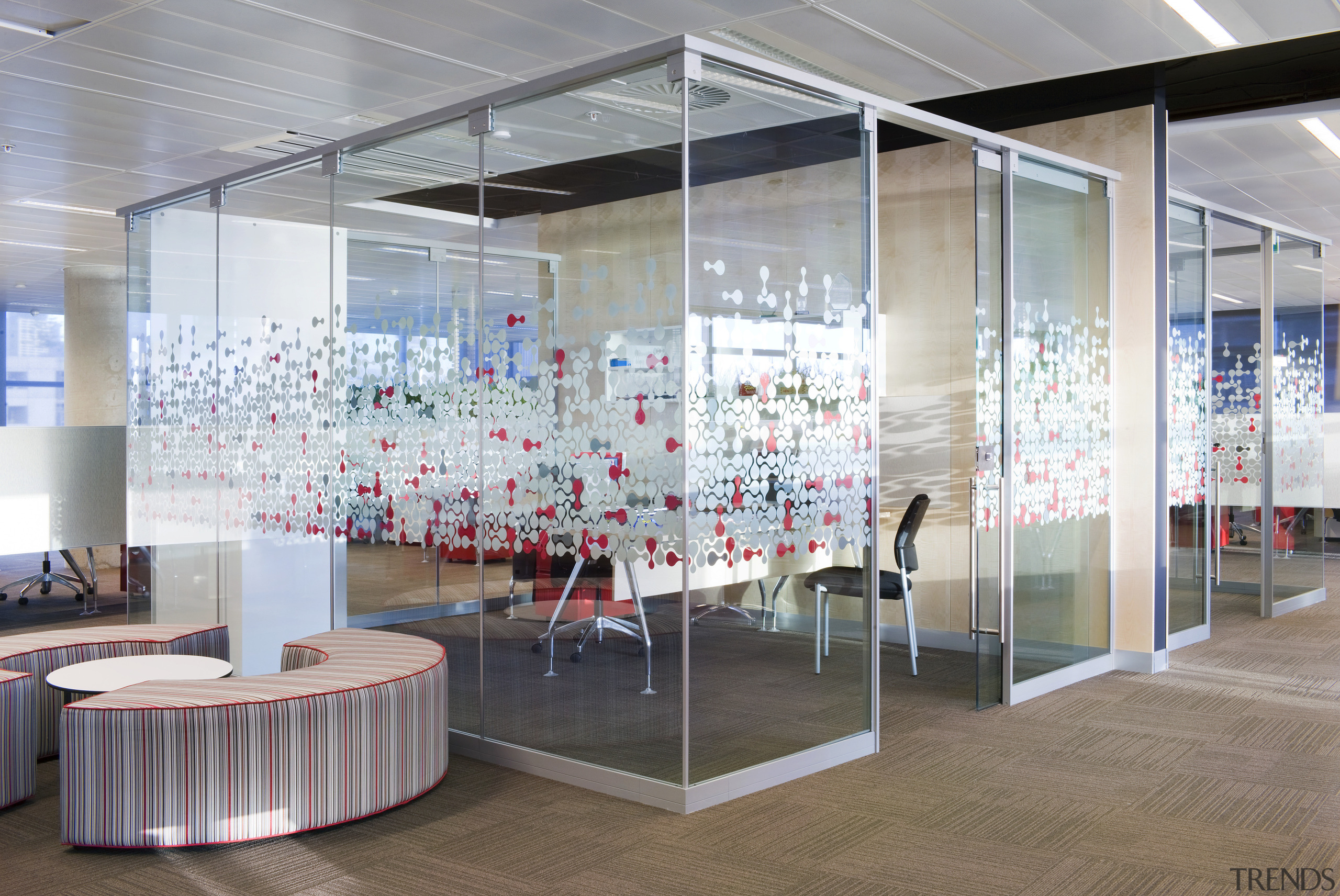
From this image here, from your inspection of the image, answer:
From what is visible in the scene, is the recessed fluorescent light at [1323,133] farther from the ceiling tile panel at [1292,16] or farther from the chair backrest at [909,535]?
the chair backrest at [909,535]

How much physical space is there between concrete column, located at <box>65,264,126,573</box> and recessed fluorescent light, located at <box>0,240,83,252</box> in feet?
3.78

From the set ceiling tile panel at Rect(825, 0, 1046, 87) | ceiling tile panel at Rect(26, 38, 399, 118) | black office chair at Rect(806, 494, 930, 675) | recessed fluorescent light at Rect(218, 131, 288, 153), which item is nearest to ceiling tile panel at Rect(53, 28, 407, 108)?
ceiling tile panel at Rect(26, 38, 399, 118)

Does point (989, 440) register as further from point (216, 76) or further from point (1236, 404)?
point (216, 76)

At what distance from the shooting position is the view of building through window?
18.5 metres

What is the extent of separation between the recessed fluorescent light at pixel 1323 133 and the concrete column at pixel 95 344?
1118 cm

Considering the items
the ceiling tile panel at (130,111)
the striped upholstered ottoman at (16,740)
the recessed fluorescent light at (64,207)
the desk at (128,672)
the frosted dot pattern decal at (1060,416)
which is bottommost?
the striped upholstered ottoman at (16,740)

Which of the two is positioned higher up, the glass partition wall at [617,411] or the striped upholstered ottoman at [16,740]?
the glass partition wall at [617,411]

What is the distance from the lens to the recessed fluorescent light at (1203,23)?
4.65 m

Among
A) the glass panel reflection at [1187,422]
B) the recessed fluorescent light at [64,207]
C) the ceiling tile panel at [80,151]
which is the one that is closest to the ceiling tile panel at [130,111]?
the ceiling tile panel at [80,151]

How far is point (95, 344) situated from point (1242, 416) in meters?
11.4

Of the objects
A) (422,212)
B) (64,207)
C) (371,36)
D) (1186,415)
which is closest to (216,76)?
(371,36)

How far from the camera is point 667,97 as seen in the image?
3.65 meters

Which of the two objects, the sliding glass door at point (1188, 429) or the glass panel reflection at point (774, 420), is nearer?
the glass panel reflection at point (774, 420)

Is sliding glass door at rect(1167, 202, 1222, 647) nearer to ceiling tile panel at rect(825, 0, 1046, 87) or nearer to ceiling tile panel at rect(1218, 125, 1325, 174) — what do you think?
ceiling tile panel at rect(1218, 125, 1325, 174)
